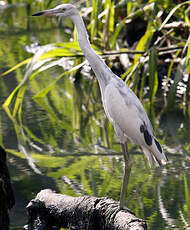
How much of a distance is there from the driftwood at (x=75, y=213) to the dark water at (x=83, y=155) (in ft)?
0.52

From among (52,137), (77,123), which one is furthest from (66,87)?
(52,137)

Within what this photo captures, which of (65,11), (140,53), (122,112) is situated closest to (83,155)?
(140,53)

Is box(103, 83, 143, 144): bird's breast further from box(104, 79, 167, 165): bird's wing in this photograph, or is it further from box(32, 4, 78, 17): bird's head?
box(32, 4, 78, 17): bird's head

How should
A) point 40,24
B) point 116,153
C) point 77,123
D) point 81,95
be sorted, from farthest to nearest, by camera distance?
point 40,24 → point 81,95 → point 77,123 → point 116,153

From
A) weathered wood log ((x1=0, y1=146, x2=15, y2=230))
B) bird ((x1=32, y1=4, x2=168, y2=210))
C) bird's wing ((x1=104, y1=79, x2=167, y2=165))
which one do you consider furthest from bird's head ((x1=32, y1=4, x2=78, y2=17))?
weathered wood log ((x1=0, y1=146, x2=15, y2=230))

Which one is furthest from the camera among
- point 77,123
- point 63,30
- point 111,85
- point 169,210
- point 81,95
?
point 63,30

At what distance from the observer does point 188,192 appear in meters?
2.26

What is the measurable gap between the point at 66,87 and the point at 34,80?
326mm

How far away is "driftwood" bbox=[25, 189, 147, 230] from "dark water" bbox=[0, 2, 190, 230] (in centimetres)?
16

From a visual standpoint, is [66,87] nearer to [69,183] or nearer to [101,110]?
[101,110]

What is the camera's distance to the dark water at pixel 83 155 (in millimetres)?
2186

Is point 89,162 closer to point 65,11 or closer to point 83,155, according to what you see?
point 83,155

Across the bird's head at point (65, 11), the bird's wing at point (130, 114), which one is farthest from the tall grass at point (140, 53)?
the bird's wing at point (130, 114)

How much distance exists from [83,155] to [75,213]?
104 centimetres
